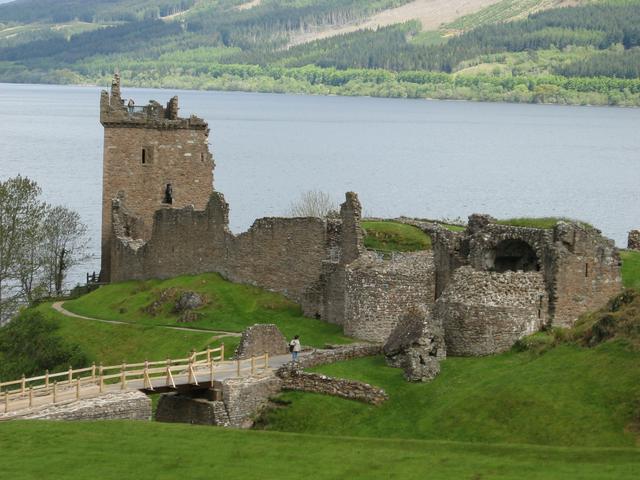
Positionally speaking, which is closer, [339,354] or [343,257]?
[339,354]

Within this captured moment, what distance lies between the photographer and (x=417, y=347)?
4531cm

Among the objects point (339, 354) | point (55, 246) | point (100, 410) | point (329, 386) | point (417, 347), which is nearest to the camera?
point (100, 410)

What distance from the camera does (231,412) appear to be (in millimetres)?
45438

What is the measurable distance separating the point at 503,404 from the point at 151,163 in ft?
129

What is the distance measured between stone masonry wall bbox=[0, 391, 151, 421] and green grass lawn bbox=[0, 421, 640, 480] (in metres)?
1.89

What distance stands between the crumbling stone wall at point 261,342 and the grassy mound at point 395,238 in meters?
7.64

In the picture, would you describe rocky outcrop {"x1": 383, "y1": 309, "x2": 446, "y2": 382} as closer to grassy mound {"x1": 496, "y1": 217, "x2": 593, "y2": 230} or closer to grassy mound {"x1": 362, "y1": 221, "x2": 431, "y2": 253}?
grassy mound {"x1": 496, "y1": 217, "x2": 593, "y2": 230}

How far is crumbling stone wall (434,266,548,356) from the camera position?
46.7 m

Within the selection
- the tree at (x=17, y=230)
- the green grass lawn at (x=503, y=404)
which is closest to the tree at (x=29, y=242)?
the tree at (x=17, y=230)

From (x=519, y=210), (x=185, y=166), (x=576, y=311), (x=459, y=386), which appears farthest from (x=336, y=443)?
(x=519, y=210)

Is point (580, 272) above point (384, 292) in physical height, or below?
above

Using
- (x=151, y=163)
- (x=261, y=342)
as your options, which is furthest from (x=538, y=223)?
(x=151, y=163)

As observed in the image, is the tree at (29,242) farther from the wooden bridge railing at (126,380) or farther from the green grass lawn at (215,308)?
the wooden bridge railing at (126,380)

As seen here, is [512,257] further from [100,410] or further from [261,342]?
[100,410]
